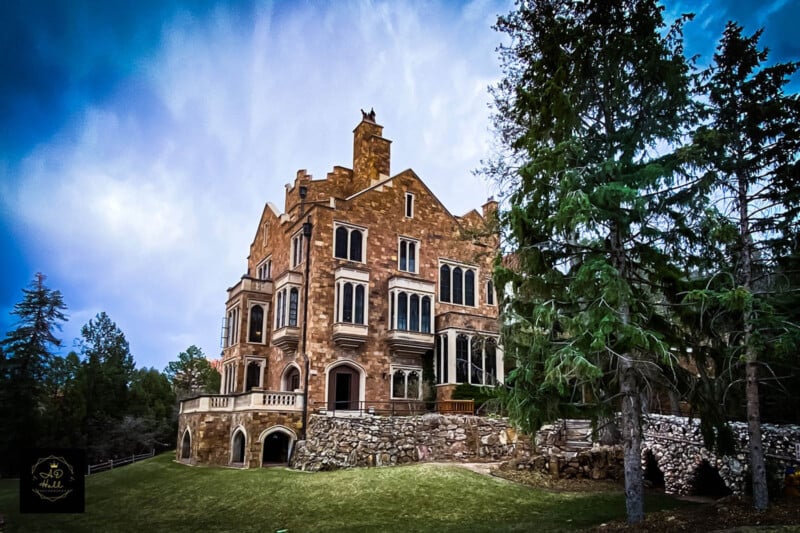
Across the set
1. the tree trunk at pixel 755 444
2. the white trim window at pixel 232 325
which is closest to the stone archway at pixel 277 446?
the white trim window at pixel 232 325

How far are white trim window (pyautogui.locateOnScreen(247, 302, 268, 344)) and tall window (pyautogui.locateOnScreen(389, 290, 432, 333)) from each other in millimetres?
6906

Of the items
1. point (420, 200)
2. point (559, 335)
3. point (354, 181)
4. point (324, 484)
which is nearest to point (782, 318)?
point (559, 335)

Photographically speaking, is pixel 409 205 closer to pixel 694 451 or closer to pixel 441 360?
pixel 441 360

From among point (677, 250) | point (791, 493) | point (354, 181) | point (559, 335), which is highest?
point (354, 181)

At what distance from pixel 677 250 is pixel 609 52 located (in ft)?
16.2

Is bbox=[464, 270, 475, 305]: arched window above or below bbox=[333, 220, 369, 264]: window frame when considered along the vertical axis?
below

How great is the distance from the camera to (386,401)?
2834 cm

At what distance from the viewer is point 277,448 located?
28.0 m

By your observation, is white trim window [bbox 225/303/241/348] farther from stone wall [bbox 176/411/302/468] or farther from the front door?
the front door

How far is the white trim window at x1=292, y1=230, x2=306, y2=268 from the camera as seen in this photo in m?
29.1

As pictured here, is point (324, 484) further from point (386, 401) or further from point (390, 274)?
point (390, 274)

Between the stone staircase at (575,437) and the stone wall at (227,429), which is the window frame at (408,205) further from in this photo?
the stone staircase at (575,437)

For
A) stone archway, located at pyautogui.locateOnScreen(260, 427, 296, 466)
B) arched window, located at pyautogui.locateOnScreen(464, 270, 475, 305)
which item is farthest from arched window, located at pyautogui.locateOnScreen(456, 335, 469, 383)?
stone archway, located at pyautogui.locateOnScreen(260, 427, 296, 466)

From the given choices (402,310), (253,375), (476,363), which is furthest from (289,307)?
(476,363)
